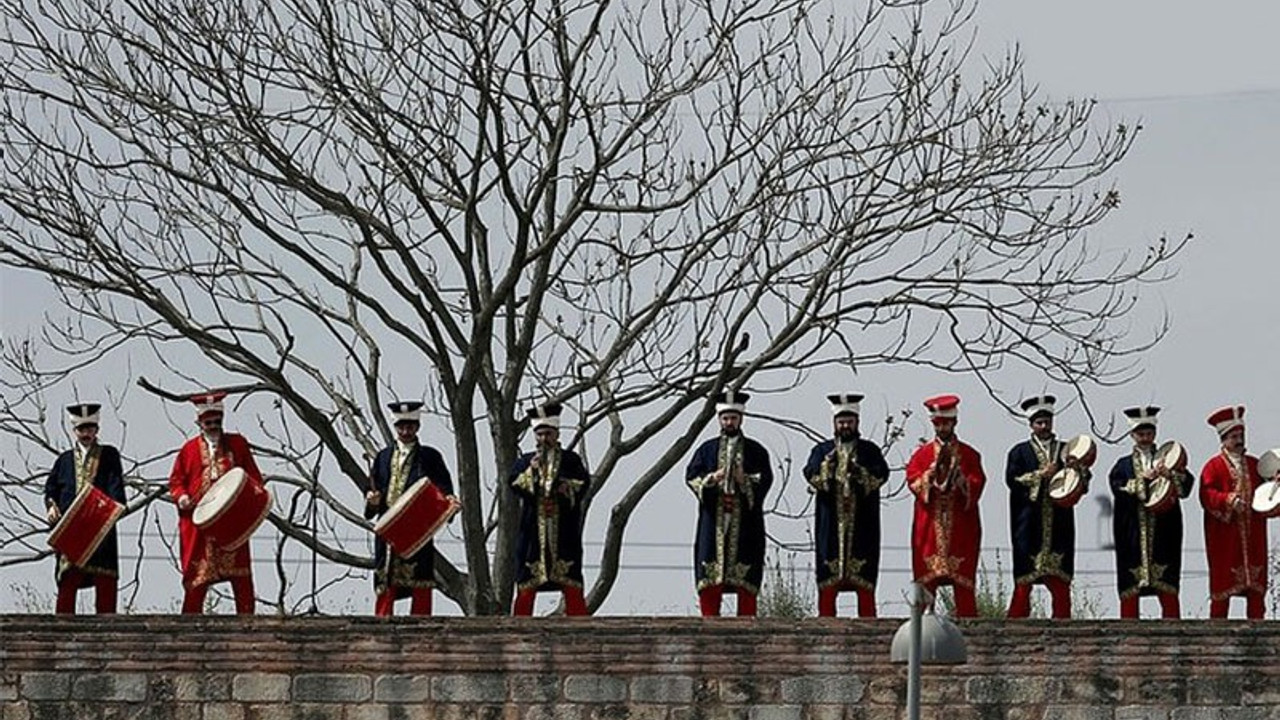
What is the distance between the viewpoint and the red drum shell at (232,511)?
20.5m

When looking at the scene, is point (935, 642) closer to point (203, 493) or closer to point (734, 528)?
point (734, 528)

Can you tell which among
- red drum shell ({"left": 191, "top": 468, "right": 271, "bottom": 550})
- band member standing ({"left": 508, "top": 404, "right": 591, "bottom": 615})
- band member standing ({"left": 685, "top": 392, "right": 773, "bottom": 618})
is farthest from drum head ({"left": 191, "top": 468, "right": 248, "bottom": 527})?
band member standing ({"left": 685, "top": 392, "right": 773, "bottom": 618})

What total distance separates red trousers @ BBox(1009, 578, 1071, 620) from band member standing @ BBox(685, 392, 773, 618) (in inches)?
57.5

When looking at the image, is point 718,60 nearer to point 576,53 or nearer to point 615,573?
point 576,53

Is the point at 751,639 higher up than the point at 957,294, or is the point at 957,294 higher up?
the point at 957,294

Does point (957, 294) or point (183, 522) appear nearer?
point (183, 522)

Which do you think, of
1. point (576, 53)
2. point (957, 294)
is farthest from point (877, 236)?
point (576, 53)

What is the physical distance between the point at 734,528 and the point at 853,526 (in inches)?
26.1

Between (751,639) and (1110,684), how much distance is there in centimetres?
194

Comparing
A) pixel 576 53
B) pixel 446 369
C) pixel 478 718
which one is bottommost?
pixel 478 718

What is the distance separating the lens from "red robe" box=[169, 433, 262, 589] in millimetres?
20938

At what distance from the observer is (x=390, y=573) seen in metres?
21.1

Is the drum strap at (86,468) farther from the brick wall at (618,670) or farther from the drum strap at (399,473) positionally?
the drum strap at (399,473)

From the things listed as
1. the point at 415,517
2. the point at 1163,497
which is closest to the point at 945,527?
the point at 1163,497
